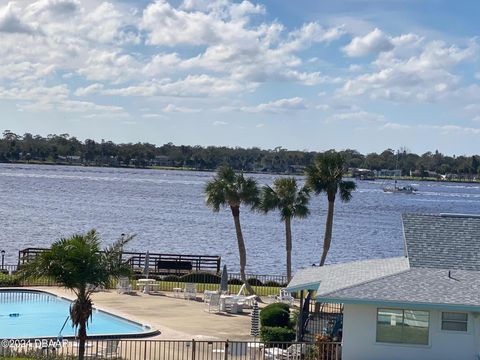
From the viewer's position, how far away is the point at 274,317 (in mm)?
32969

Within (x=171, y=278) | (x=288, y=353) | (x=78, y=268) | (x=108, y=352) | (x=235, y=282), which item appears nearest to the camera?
(x=78, y=268)

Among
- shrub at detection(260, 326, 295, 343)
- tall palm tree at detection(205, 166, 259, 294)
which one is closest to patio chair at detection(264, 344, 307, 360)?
shrub at detection(260, 326, 295, 343)

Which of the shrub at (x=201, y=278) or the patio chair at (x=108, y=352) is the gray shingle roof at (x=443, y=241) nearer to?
the patio chair at (x=108, y=352)

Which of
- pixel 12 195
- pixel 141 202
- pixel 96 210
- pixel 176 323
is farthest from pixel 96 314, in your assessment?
pixel 12 195

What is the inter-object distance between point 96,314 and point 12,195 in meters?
137

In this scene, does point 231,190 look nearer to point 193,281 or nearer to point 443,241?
point 193,281

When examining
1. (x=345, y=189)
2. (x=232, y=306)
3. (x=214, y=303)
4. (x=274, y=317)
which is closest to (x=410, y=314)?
(x=274, y=317)

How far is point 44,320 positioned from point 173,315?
5.41 metres

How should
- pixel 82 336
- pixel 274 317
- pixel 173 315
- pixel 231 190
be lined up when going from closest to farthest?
pixel 82 336 < pixel 274 317 < pixel 173 315 < pixel 231 190

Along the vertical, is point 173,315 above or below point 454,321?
below

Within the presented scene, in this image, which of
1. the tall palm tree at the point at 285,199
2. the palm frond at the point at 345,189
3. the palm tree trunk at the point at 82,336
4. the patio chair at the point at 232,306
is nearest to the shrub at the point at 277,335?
the patio chair at the point at 232,306

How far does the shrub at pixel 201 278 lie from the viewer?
48000mm

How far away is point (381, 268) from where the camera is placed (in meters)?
29.3

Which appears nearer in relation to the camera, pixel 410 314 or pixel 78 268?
pixel 78 268
